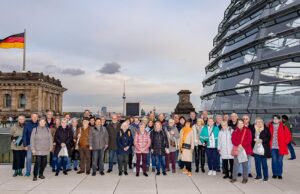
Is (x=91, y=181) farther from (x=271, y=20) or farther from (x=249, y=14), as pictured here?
(x=249, y=14)

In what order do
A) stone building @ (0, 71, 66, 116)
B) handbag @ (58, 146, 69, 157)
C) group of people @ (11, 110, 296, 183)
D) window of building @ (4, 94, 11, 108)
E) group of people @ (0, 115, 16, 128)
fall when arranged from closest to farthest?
1. group of people @ (11, 110, 296, 183)
2. handbag @ (58, 146, 69, 157)
3. group of people @ (0, 115, 16, 128)
4. stone building @ (0, 71, 66, 116)
5. window of building @ (4, 94, 11, 108)

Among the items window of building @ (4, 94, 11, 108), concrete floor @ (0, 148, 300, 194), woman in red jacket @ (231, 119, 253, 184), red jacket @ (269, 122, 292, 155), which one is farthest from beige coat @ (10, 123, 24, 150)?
window of building @ (4, 94, 11, 108)

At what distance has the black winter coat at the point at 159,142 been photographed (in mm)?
10430

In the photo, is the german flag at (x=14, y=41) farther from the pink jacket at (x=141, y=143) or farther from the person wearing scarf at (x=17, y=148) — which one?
the pink jacket at (x=141, y=143)

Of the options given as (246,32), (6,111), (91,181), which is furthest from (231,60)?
(6,111)

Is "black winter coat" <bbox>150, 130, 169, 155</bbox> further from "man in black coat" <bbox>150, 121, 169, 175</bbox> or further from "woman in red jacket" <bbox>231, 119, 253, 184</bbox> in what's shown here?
"woman in red jacket" <bbox>231, 119, 253, 184</bbox>

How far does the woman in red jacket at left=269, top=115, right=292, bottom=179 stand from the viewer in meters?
9.69

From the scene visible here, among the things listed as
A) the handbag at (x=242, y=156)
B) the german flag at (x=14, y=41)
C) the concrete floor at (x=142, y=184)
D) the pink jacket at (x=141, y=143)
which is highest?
the german flag at (x=14, y=41)

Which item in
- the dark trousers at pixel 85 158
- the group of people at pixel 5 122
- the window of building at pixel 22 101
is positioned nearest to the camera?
the dark trousers at pixel 85 158

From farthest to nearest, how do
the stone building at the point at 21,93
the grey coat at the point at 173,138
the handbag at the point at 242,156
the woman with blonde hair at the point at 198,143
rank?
the stone building at the point at 21,93 < the grey coat at the point at 173,138 < the woman with blonde hair at the point at 198,143 < the handbag at the point at 242,156

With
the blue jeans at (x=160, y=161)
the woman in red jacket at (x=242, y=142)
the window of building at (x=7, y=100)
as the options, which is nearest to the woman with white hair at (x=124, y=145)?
the blue jeans at (x=160, y=161)

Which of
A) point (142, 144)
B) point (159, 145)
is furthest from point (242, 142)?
point (142, 144)

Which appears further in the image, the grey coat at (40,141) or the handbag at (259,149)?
the grey coat at (40,141)

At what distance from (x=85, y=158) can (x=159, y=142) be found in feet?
8.28
